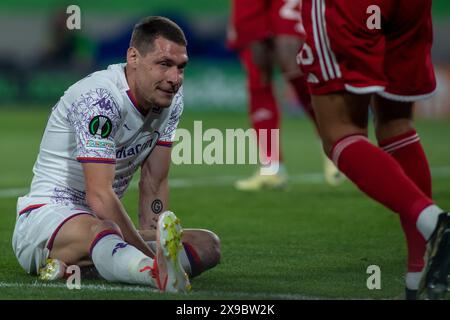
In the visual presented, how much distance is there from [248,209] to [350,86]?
3502mm

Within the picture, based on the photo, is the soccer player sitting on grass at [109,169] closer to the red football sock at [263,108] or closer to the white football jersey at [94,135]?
the white football jersey at [94,135]

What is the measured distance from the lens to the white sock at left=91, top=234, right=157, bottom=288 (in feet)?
14.3

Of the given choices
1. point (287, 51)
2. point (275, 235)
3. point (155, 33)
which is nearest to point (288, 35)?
point (287, 51)

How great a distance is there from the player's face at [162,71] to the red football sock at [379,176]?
2.68ft

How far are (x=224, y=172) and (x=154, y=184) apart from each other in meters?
5.40

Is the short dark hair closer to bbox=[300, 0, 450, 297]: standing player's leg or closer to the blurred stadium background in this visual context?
bbox=[300, 0, 450, 297]: standing player's leg

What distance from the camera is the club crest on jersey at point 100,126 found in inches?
181

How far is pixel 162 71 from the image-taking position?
184 inches

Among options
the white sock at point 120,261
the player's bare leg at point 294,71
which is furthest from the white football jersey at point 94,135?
the player's bare leg at point 294,71

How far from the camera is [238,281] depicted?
15.5ft

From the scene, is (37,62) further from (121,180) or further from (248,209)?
(121,180)

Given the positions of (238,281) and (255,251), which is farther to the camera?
(255,251)

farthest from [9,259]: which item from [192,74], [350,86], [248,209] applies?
[192,74]
